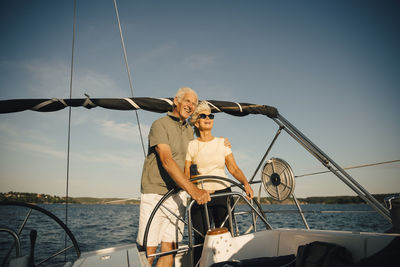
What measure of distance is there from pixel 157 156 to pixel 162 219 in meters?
0.61

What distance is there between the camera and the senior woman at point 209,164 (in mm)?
2186

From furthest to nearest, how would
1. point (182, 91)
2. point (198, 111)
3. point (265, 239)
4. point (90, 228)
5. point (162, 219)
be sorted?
point (90, 228), point (198, 111), point (182, 91), point (162, 219), point (265, 239)

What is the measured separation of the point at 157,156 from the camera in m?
2.20

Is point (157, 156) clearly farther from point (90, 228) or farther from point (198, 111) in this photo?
point (90, 228)

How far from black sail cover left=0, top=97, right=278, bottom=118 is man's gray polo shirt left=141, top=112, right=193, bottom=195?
46 centimetres

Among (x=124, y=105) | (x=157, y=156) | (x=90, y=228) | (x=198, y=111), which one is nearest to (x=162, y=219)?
(x=157, y=156)

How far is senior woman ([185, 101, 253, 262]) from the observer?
219 cm

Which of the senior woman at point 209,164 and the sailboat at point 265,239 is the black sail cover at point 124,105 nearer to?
the sailboat at point 265,239

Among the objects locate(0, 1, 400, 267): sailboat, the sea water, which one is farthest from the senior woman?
the sea water

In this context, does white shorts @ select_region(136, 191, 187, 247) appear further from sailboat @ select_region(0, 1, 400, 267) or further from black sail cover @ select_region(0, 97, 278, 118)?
black sail cover @ select_region(0, 97, 278, 118)

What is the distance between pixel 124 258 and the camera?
1.11m

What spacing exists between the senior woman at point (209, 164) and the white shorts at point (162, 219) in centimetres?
20

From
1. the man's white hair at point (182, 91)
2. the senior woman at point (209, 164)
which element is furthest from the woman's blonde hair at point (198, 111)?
the man's white hair at point (182, 91)

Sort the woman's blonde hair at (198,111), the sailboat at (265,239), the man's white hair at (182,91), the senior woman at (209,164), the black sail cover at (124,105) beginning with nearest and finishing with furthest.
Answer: the sailboat at (265,239) → the black sail cover at (124,105) → the senior woman at (209,164) → the man's white hair at (182,91) → the woman's blonde hair at (198,111)
